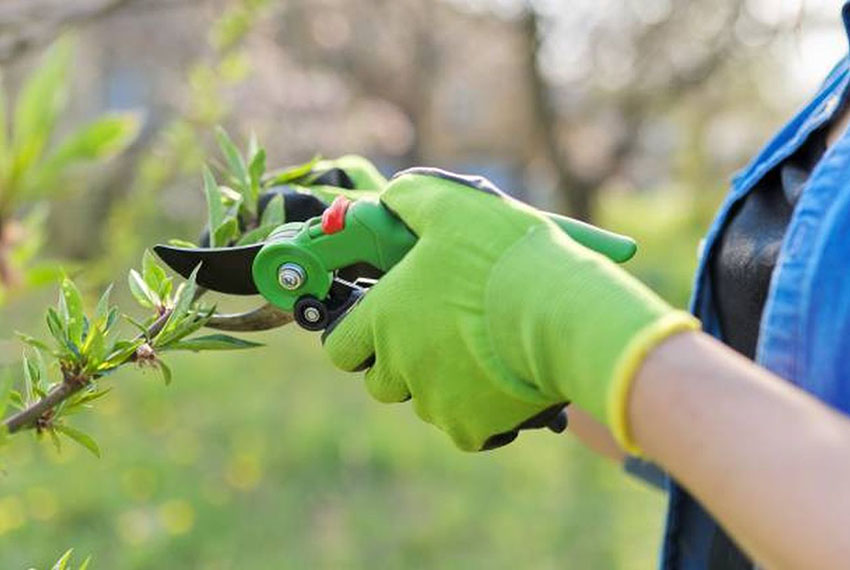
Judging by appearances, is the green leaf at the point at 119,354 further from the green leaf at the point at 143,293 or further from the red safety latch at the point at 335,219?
the red safety latch at the point at 335,219

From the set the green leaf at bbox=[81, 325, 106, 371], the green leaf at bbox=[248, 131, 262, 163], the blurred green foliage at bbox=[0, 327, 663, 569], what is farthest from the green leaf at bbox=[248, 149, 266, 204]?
the blurred green foliage at bbox=[0, 327, 663, 569]

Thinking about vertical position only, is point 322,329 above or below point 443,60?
above

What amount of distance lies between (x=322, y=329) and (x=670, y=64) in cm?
1042

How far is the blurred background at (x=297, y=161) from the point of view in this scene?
2178 mm

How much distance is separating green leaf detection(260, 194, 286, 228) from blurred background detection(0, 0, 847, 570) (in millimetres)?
273

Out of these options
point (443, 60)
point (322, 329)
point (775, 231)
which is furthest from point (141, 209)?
point (443, 60)

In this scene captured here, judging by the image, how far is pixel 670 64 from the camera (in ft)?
35.5

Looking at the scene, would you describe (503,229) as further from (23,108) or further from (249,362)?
(249,362)

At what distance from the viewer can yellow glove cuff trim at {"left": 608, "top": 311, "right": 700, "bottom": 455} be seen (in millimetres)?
696

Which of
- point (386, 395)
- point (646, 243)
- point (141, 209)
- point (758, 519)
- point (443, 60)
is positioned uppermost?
point (758, 519)

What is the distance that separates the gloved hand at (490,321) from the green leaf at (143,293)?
185 millimetres

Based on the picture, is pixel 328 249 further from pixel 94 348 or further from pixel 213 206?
pixel 94 348

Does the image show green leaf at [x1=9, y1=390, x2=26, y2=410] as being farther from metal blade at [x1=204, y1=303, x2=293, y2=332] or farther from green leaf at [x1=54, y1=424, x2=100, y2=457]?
metal blade at [x1=204, y1=303, x2=293, y2=332]

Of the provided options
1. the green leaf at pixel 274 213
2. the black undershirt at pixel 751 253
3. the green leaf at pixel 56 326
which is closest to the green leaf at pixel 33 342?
the green leaf at pixel 56 326
